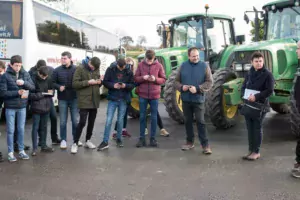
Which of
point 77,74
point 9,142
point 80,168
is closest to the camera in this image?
point 80,168

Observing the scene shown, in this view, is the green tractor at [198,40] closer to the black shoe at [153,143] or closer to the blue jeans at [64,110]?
the black shoe at [153,143]

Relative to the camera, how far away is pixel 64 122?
21.9ft

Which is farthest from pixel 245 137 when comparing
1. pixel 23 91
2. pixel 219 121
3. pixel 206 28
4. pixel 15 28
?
pixel 15 28

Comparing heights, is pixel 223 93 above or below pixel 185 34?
below

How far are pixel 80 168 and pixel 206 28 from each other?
19.1ft

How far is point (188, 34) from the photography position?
10.3m

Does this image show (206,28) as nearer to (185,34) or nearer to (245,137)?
(185,34)

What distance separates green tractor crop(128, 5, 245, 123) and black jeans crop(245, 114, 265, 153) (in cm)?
385

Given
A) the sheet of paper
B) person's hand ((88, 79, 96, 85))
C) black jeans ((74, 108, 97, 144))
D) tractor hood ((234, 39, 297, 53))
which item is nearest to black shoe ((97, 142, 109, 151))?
black jeans ((74, 108, 97, 144))

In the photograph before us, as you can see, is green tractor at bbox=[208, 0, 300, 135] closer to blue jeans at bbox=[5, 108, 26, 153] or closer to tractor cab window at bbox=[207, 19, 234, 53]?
tractor cab window at bbox=[207, 19, 234, 53]

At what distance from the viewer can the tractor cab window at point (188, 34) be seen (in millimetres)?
10000

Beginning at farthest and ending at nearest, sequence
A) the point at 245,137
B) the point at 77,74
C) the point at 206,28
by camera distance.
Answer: the point at 206,28 < the point at 245,137 < the point at 77,74

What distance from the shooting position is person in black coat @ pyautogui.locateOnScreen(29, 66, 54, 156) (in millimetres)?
6211

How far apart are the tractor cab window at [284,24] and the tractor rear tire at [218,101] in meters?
1.54
